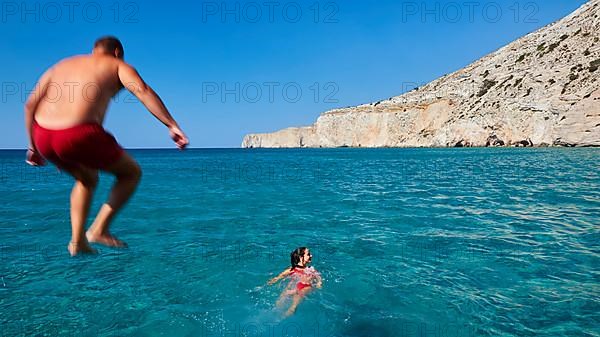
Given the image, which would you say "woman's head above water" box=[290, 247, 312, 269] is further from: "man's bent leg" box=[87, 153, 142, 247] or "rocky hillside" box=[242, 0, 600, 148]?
"rocky hillside" box=[242, 0, 600, 148]

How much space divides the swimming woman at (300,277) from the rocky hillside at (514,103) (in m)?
69.0

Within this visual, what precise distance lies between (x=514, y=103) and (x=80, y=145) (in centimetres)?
9254

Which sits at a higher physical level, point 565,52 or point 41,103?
point 565,52

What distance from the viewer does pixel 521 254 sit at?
10.9 m

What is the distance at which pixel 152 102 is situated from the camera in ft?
10.9

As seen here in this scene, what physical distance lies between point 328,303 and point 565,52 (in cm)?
9757

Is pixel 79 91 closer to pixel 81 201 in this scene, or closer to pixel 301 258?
pixel 81 201

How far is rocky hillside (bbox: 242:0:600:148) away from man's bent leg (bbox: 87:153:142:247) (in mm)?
74060

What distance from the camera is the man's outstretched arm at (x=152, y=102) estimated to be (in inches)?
131

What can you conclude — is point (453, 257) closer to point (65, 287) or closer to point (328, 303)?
point (328, 303)

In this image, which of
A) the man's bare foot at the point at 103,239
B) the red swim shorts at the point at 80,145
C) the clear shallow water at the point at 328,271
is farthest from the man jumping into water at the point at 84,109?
the clear shallow water at the point at 328,271

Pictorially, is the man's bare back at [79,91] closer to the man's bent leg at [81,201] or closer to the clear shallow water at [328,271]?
the man's bent leg at [81,201]

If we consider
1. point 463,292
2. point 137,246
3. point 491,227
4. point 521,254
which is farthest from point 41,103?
point 491,227

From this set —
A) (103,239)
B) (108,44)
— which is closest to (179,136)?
(108,44)
